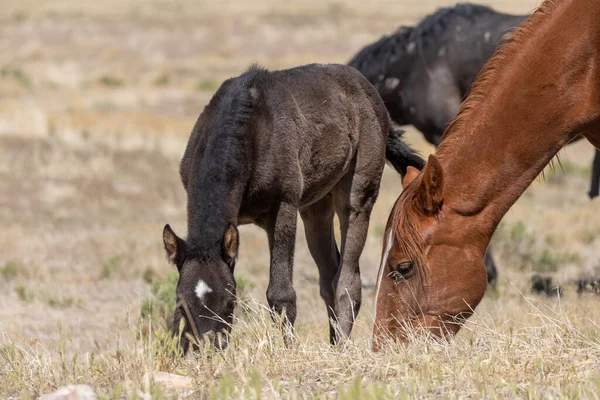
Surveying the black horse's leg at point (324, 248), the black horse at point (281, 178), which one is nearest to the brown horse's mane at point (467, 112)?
the black horse at point (281, 178)

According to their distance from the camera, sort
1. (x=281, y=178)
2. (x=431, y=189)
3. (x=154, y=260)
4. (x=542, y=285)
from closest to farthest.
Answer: (x=431, y=189) → (x=281, y=178) → (x=542, y=285) → (x=154, y=260)

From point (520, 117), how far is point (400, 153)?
2.63m

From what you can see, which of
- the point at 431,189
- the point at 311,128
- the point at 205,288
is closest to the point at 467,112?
the point at 431,189

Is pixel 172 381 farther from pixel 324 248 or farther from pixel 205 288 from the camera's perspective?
pixel 324 248

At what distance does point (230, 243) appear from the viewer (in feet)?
18.1

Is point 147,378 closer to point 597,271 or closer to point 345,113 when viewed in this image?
point 345,113

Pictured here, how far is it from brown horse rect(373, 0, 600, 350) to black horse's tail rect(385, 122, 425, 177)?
243 cm

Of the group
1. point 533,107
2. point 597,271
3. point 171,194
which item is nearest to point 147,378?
point 533,107

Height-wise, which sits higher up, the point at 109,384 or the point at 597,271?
the point at 109,384

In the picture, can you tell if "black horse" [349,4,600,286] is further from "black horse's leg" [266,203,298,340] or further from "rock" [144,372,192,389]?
"rock" [144,372,192,389]

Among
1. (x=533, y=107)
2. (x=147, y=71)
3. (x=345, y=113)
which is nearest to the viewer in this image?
(x=533, y=107)

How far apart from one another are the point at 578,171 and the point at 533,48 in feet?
47.8

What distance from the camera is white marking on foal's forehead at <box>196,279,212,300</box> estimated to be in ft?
17.4

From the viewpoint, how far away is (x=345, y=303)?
709 cm
